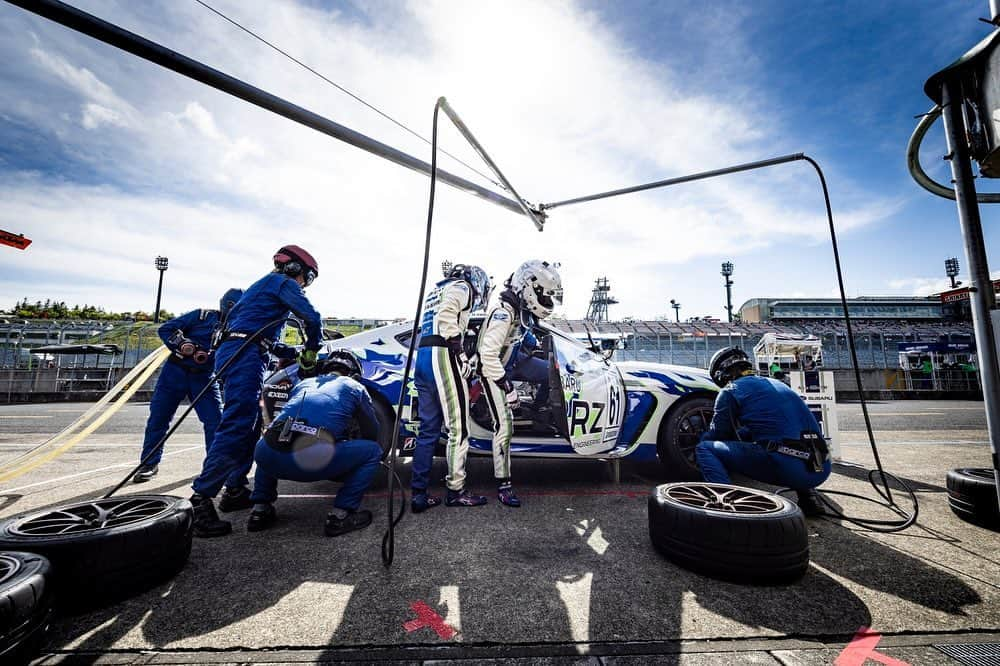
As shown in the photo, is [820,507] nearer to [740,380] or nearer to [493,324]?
[740,380]

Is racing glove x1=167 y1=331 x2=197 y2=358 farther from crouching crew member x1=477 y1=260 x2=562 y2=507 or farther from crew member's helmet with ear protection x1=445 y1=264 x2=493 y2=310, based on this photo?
crouching crew member x1=477 y1=260 x2=562 y2=507

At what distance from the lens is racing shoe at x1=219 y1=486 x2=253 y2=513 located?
3.15 m

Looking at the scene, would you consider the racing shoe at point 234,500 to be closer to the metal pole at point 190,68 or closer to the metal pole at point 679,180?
the metal pole at point 190,68

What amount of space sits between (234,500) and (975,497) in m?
5.02

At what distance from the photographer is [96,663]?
143 cm

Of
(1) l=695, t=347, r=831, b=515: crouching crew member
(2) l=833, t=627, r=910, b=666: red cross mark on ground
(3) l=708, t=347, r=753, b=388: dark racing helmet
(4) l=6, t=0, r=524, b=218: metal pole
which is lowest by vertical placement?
(2) l=833, t=627, r=910, b=666: red cross mark on ground

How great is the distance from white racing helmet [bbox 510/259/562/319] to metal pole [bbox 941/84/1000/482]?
99.5 inches

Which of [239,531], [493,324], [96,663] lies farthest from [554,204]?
[96,663]

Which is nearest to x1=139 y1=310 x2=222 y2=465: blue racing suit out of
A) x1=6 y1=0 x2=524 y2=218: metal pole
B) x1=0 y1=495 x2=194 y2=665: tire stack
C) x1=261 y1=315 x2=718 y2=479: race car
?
x1=261 y1=315 x2=718 y2=479: race car

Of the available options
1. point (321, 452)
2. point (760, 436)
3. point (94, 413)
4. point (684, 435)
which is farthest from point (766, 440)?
point (94, 413)

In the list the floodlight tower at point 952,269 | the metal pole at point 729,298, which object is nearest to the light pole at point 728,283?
the metal pole at point 729,298

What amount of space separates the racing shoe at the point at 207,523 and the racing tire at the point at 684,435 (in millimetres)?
3333

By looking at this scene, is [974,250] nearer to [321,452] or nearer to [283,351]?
[321,452]

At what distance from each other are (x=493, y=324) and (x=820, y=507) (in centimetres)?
271
